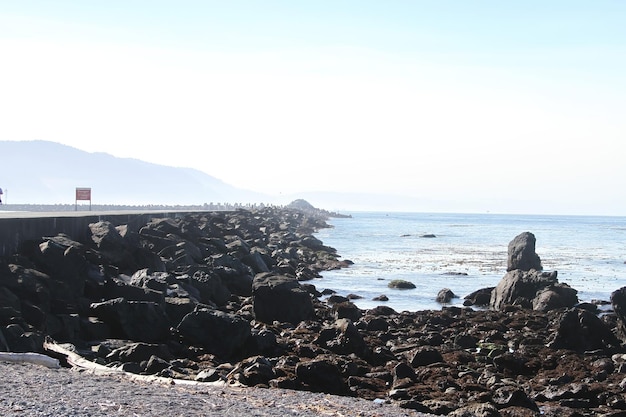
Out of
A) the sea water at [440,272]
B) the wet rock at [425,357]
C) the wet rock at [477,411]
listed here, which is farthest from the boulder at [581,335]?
the sea water at [440,272]

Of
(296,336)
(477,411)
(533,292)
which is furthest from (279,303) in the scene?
(533,292)

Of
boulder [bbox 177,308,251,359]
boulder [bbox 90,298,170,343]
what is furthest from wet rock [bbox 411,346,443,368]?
boulder [bbox 90,298,170,343]

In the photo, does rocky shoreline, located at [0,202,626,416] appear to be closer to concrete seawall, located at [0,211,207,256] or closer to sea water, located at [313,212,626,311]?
concrete seawall, located at [0,211,207,256]

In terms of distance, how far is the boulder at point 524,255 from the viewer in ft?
130

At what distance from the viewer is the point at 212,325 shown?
17500 millimetres

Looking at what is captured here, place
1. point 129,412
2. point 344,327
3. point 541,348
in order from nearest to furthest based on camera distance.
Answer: point 129,412 → point 344,327 → point 541,348

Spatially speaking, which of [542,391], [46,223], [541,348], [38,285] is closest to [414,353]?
[542,391]

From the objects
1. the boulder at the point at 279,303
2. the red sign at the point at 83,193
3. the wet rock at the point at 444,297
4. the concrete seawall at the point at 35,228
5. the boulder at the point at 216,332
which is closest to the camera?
the boulder at the point at 216,332

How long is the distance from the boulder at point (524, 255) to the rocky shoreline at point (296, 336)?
10.1 m

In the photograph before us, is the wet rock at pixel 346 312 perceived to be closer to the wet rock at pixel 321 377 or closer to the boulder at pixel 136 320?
the boulder at pixel 136 320

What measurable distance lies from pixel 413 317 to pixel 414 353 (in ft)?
24.9

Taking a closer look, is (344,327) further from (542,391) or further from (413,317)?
(413,317)

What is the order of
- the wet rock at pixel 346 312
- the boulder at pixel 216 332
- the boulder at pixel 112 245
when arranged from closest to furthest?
the boulder at pixel 216 332, the wet rock at pixel 346 312, the boulder at pixel 112 245

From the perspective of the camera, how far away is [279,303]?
22.9 m
